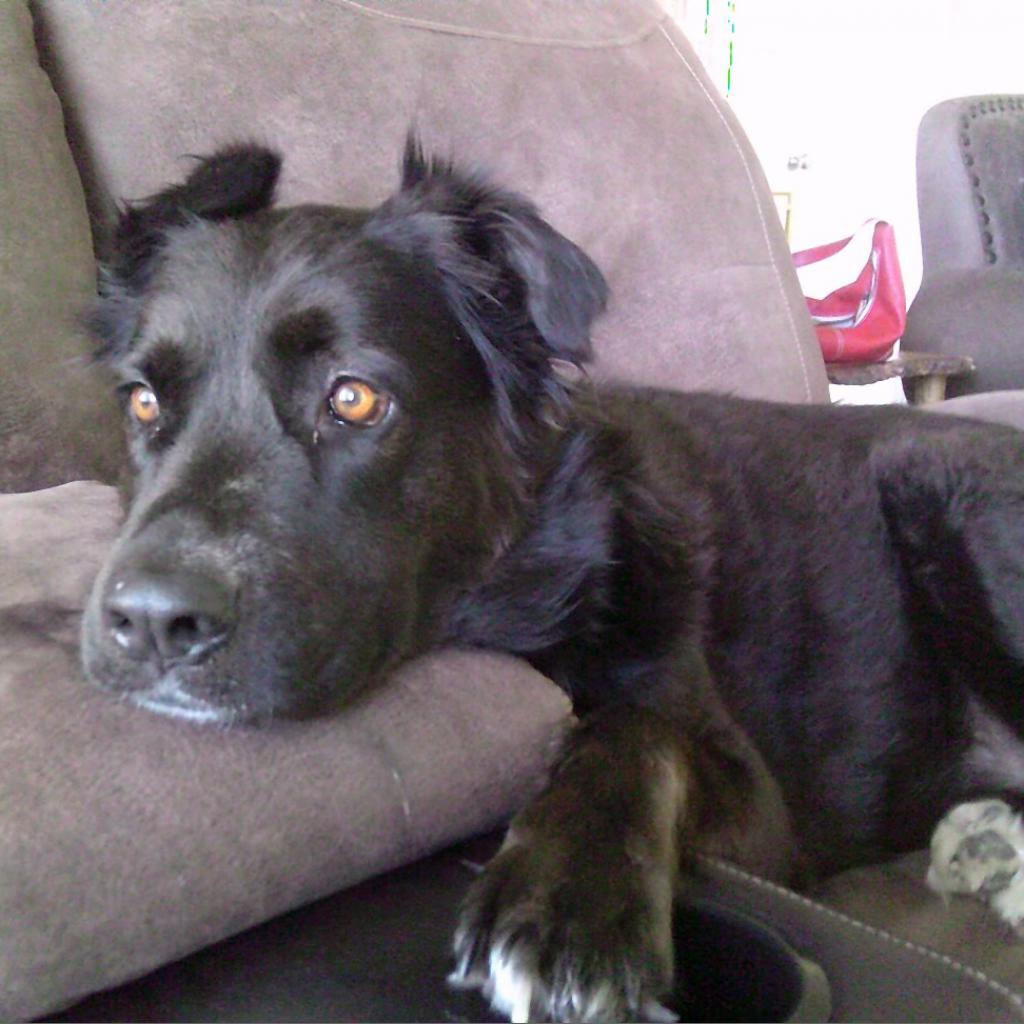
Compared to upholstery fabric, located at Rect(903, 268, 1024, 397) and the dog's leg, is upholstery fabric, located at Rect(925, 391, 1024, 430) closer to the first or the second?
upholstery fabric, located at Rect(903, 268, 1024, 397)

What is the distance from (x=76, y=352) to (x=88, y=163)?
52 cm

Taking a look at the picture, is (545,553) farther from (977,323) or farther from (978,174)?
(978,174)

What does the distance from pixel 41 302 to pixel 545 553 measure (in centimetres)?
89

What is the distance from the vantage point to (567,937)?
83 cm

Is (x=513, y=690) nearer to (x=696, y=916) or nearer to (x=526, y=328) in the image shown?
(x=696, y=916)

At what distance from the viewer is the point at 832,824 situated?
5.31ft

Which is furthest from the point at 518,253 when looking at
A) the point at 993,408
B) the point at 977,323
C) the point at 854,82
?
the point at 854,82

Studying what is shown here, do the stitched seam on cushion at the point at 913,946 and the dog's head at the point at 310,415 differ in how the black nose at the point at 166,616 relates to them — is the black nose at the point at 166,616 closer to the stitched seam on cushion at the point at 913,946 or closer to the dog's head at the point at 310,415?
the dog's head at the point at 310,415

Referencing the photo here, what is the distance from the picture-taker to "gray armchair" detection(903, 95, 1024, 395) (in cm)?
369

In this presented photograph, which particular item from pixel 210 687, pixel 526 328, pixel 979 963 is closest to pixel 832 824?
pixel 979 963

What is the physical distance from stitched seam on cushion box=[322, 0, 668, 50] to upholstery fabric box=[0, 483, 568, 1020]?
1530 mm

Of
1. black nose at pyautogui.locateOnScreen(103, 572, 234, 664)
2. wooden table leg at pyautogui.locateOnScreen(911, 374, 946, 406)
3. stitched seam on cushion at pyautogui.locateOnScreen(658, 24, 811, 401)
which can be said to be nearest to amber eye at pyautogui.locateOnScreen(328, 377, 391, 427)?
black nose at pyautogui.locateOnScreen(103, 572, 234, 664)

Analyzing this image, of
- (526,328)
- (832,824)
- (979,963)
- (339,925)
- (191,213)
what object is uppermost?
(191,213)

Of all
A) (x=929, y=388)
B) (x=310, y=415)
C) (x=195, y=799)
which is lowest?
(x=929, y=388)
